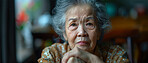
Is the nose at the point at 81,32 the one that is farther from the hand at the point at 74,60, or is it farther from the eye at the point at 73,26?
the hand at the point at 74,60

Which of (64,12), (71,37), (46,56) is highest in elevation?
(64,12)

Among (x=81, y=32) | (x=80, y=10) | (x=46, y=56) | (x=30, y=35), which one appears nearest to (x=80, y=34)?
(x=81, y=32)

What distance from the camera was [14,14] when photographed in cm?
128

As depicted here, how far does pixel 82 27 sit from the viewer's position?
917 millimetres

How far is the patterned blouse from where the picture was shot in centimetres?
99

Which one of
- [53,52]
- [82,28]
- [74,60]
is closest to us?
[74,60]

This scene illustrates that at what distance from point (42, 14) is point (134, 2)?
3759 mm

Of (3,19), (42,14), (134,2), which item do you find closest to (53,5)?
(42,14)

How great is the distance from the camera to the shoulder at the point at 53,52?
0.99 m

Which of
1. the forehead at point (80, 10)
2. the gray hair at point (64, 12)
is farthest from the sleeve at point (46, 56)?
the forehead at point (80, 10)

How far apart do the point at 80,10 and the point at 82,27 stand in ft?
0.31

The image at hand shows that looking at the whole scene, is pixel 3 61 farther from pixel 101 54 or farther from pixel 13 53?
pixel 101 54

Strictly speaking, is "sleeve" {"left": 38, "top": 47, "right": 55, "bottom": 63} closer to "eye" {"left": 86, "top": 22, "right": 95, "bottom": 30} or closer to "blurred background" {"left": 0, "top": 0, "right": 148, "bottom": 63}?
"blurred background" {"left": 0, "top": 0, "right": 148, "bottom": 63}

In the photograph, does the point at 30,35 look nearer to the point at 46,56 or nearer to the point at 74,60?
the point at 46,56
